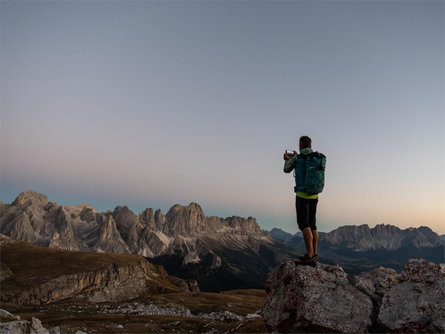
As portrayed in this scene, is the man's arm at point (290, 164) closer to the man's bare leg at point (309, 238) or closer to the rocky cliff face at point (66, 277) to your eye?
the man's bare leg at point (309, 238)

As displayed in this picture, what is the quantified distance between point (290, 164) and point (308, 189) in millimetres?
1568

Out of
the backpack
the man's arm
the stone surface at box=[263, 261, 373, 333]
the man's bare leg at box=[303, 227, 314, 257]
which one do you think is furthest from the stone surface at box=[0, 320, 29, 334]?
the backpack

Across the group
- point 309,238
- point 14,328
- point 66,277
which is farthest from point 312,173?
point 66,277

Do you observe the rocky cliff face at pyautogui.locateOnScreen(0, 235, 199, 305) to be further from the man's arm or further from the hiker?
the man's arm

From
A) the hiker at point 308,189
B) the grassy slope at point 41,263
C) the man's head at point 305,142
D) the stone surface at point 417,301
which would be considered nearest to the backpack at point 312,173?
the hiker at point 308,189

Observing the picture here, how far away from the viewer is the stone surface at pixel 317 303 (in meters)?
12.3

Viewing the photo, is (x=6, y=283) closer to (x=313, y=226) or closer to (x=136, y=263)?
(x=136, y=263)

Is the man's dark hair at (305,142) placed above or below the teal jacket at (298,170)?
above

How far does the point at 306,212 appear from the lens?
14.6 metres

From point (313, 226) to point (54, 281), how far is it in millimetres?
163498

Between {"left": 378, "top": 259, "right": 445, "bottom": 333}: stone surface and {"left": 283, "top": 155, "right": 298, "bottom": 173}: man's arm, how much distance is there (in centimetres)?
662

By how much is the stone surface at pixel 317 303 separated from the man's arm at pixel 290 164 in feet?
15.7

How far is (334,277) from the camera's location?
1422 cm

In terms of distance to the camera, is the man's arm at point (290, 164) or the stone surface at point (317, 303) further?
the man's arm at point (290, 164)
